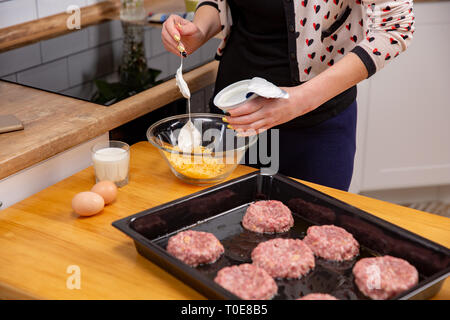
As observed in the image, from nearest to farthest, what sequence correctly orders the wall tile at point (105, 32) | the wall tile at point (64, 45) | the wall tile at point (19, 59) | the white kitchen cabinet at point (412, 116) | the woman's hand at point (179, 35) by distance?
the woman's hand at point (179, 35)
the wall tile at point (19, 59)
the wall tile at point (64, 45)
the wall tile at point (105, 32)
the white kitchen cabinet at point (412, 116)

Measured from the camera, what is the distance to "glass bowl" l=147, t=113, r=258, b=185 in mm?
1298

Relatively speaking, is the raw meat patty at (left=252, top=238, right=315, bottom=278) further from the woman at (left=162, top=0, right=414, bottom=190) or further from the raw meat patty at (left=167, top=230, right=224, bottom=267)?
the woman at (left=162, top=0, right=414, bottom=190)

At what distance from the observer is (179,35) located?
1504 mm

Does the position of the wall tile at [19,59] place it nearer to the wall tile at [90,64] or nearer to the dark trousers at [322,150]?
the wall tile at [90,64]

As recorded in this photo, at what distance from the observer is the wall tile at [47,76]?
1616 millimetres

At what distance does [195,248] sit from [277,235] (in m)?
0.19

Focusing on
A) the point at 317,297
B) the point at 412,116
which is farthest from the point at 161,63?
the point at 412,116

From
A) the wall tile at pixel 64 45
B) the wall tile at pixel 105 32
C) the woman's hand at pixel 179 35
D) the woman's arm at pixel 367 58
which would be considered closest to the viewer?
the woman's arm at pixel 367 58

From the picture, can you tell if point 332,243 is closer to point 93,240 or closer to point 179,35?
point 93,240

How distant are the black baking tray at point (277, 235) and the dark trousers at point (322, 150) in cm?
30

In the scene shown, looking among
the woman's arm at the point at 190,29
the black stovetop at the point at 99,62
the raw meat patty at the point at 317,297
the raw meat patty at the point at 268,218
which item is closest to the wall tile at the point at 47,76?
the black stovetop at the point at 99,62

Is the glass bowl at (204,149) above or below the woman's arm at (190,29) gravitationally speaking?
below
